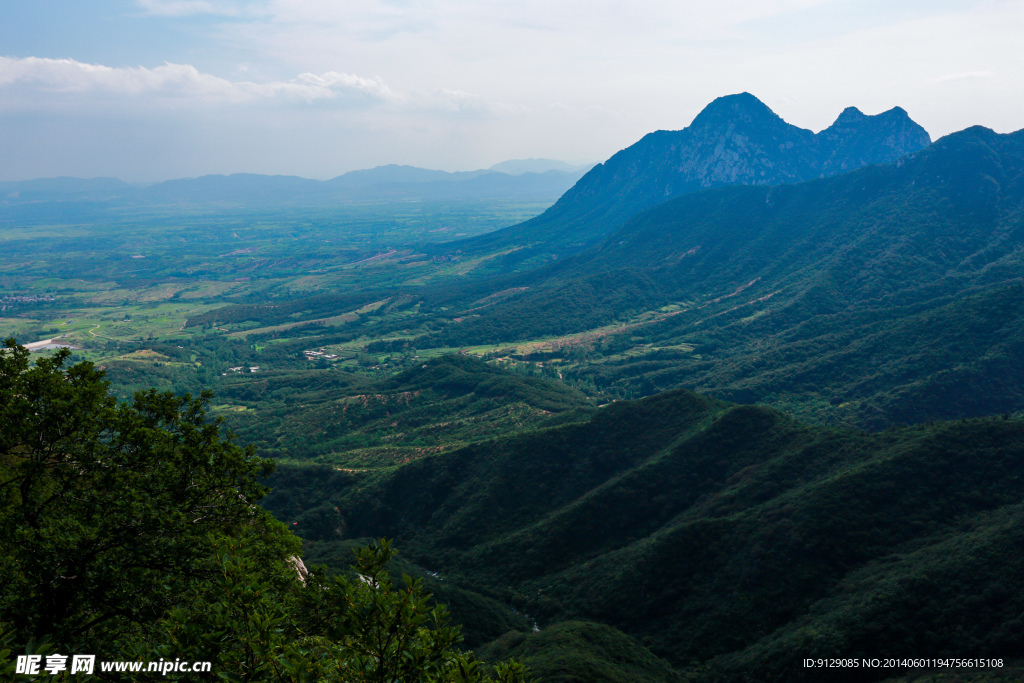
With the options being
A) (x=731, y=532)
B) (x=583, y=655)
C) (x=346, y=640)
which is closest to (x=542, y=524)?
(x=731, y=532)

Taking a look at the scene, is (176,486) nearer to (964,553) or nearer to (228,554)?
(228,554)

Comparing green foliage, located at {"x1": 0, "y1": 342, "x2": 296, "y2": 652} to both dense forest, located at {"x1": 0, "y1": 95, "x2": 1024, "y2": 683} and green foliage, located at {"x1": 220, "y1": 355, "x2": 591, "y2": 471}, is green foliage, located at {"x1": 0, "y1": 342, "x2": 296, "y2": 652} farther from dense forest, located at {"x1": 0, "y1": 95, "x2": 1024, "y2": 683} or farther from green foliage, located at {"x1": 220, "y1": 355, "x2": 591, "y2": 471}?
green foliage, located at {"x1": 220, "y1": 355, "x2": 591, "y2": 471}

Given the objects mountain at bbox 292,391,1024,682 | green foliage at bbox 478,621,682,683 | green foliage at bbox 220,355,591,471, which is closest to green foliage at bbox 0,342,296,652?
green foliage at bbox 478,621,682,683

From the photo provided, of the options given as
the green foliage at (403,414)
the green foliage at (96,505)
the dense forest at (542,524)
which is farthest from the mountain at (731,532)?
the green foliage at (96,505)

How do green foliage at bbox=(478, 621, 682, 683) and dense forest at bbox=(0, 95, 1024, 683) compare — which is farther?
green foliage at bbox=(478, 621, 682, 683)

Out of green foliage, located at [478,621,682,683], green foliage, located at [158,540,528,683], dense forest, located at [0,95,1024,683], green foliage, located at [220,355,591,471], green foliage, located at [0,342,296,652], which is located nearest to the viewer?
green foliage, located at [158,540,528,683]

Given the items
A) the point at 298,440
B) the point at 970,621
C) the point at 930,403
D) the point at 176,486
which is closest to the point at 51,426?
the point at 176,486

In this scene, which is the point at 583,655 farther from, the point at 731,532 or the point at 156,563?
the point at 156,563

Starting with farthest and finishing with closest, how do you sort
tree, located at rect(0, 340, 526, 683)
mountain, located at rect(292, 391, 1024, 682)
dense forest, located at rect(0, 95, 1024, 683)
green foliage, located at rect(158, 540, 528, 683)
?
mountain, located at rect(292, 391, 1024, 682) < dense forest, located at rect(0, 95, 1024, 683) < tree, located at rect(0, 340, 526, 683) < green foliage, located at rect(158, 540, 528, 683)

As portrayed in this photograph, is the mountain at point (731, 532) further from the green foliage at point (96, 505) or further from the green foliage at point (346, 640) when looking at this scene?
the green foliage at point (346, 640)
